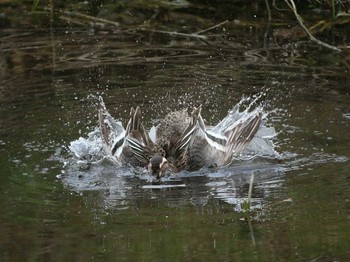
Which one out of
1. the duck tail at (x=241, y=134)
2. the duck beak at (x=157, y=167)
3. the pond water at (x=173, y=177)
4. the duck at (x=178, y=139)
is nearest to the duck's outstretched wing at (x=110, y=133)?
the duck at (x=178, y=139)

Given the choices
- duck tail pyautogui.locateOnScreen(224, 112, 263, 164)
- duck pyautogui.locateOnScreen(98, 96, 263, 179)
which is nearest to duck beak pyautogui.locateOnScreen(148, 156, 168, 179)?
duck pyautogui.locateOnScreen(98, 96, 263, 179)

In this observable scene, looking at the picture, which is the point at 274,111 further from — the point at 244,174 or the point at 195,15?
the point at 195,15

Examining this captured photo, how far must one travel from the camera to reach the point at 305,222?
698cm

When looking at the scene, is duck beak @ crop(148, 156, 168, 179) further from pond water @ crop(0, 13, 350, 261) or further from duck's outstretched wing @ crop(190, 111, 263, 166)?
Result: duck's outstretched wing @ crop(190, 111, 263, 166)

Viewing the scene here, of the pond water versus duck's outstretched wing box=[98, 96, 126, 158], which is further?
duck's outstretched wing box=[98, 96, 126, 158]

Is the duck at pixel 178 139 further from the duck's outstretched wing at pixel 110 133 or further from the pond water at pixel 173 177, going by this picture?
the pond water at pixel 173 177

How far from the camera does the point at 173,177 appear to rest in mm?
8773

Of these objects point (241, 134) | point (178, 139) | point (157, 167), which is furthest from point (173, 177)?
point (241, 134)

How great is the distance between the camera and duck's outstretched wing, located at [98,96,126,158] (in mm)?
9219

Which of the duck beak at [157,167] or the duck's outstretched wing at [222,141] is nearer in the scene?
the duck beak at [157,167]

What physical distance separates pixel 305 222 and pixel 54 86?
436cm

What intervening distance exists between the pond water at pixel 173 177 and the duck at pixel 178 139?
184mm

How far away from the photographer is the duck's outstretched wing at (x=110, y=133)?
9.22 meters

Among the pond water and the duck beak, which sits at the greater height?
the pond water
